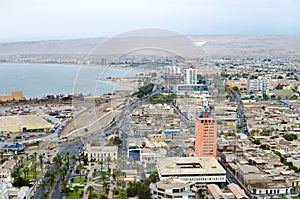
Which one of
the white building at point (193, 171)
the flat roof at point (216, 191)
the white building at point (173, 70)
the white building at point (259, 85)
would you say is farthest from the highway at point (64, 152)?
the white building at point (259, 85)

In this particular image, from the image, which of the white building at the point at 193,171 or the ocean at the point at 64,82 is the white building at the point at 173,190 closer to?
the white building at the point at 193,171

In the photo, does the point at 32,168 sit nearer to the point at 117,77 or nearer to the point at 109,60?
the point at 109,60

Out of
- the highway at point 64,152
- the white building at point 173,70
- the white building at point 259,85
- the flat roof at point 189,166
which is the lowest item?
the highway at point 64,152

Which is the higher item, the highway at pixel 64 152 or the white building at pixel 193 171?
the white building at pixel 193 171

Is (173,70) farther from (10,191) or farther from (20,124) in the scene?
(10,191)

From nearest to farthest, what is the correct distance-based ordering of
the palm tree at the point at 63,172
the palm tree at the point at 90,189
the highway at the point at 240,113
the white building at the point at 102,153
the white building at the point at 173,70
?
the palm tree at the point at 90,189 → the palm tree at the point at 63,172 → the white building at the point at 102,153 → the highway at the point at 240,113 → the white building at the point at 173,70

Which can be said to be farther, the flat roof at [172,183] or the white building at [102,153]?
the white building at [102,153]
